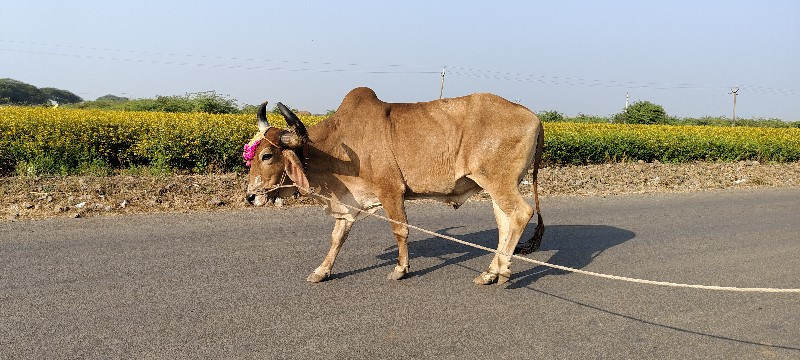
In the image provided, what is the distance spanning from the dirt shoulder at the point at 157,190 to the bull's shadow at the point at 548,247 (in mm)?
3191

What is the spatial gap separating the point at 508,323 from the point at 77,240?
15.7 ft

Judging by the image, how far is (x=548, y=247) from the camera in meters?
7.80

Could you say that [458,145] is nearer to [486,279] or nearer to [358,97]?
[358,97]

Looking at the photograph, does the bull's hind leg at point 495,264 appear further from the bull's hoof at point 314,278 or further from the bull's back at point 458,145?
the bull's hoof at point 314,278

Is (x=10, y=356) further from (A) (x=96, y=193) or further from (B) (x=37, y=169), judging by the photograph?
(B) (x=37, y=169)

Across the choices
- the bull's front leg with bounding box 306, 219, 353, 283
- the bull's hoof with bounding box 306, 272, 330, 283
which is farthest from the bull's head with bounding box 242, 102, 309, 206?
the bull's hoof with bounding box 306, 272, 330, 283

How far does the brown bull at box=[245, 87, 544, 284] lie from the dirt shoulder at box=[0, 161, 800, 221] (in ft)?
12.7

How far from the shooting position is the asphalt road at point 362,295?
4.48m

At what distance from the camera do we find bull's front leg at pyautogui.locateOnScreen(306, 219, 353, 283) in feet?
19.3

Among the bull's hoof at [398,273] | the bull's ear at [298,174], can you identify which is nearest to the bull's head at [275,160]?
the bull's ear at [298,174]

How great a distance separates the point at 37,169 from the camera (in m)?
11.2

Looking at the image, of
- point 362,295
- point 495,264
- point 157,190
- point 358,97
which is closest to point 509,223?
point 495,264

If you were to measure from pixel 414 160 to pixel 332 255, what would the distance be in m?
1.16

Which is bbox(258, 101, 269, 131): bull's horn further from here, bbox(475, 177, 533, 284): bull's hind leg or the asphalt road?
bbox(475, 177, 533, 284): bull's hind leg
